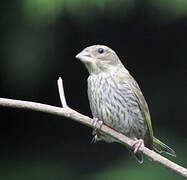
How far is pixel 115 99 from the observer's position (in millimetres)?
3033

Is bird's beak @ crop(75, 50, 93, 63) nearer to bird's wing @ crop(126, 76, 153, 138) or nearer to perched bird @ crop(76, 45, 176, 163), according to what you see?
perched bird @ crop(76, 45, 176, 163)

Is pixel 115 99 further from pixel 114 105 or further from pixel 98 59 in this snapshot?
pixel 98 59

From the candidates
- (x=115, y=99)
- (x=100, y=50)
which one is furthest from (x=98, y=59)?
(x=115, y=99)

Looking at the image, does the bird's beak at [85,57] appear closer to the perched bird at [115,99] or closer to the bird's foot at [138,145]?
the perched bird at [115,99]

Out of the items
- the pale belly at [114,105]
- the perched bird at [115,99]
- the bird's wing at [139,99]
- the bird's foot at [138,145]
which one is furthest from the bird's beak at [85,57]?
the bird's foot at [138,145]

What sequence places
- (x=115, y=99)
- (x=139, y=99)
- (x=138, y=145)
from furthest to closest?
(x=139, y=99) < (x=115, y=99) < (x=138, y=145)

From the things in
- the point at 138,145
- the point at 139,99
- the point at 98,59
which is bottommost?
the point at 138,145

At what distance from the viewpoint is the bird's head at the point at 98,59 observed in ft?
10.0

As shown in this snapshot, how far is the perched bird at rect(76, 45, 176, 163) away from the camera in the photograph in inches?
119

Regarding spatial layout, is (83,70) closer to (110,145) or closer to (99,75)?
(110,145)

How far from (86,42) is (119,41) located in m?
0.25

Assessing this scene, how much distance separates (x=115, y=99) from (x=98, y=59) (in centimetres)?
26

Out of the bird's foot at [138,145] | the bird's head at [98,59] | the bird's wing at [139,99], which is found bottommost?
the bird's foot at [138,145]

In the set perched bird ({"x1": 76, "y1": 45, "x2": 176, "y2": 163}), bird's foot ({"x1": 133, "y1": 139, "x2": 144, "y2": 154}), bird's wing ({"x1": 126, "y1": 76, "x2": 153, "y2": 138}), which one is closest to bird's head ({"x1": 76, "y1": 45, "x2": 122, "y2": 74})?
perched bird ({"x1": 76, "y1": 45, "x2": 176, "y2": 163})
